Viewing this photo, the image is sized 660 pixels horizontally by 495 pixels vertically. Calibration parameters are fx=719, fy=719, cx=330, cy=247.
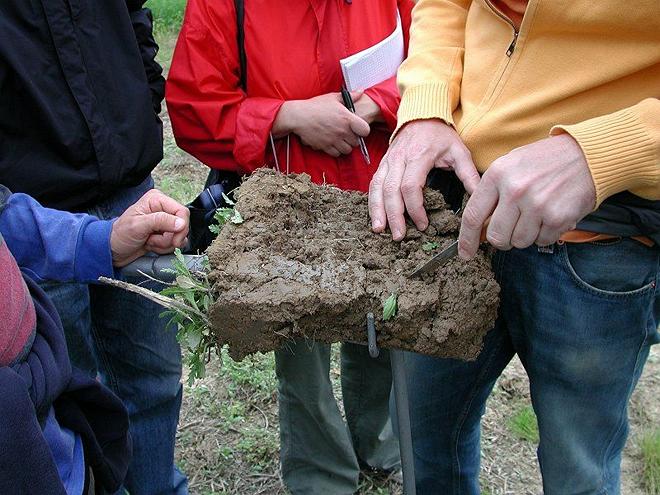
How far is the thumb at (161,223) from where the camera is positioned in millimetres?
1749

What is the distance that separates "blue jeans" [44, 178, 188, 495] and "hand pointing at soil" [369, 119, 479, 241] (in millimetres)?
880

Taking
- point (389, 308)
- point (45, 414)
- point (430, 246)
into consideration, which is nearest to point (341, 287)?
point (389, 308)

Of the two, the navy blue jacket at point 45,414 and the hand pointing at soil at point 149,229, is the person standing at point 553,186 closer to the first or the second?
the hand pointing at soil at point 149,229

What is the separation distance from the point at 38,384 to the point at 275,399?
2.15 m

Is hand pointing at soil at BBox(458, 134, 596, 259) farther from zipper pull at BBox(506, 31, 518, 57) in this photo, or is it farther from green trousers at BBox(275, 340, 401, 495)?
green trousers at BBox(275, 340, 401, 495)

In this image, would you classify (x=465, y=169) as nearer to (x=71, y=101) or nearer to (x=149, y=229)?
(x=149, y=229)

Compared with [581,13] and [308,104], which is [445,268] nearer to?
[581,13]

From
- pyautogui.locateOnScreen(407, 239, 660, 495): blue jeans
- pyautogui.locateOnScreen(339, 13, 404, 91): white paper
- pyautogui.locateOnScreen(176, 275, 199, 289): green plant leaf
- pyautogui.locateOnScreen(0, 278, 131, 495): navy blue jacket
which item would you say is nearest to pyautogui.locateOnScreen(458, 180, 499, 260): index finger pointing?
pyautogui.locateOnScreen(407, 239, 660, 495): blue jeans

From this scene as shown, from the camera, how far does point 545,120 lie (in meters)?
1.51

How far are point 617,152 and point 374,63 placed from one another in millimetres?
1158

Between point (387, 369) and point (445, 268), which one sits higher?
point (445, 268)

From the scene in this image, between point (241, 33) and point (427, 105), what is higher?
point (427, 105)

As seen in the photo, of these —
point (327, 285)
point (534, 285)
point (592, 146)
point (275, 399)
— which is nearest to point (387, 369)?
point (275, 399)

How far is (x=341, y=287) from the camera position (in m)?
1.45
